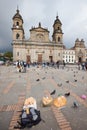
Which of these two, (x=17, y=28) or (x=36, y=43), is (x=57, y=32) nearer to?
(x=36, y=43)

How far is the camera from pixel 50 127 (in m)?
3.97

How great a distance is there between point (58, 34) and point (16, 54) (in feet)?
64.2

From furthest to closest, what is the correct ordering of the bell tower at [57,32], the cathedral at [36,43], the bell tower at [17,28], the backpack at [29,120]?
1. the bell tower at [57,32]
2. the cathedral at [36,43]
3. the bell tower at [17,28]
4. the backpack at [29,120]

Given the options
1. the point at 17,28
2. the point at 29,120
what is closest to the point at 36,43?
the point at 17,28

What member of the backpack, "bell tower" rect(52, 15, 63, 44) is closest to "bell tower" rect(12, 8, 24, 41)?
"bell tower" rect(52, 15, 63, 44)

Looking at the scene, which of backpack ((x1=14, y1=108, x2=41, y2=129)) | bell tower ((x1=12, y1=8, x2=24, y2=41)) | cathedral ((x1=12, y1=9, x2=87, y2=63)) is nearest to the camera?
backpack ((x1=14, y1=108, x2=41, y2=129))

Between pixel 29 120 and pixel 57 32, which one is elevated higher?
pixel 57 32

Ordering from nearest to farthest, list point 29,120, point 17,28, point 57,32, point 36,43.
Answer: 1. point 29,120
2. point 17,28
3. point 36,43
4. point 57,32

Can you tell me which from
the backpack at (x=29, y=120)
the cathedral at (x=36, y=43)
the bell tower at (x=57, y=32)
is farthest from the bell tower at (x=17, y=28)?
the backpack at (x=29, y=120)

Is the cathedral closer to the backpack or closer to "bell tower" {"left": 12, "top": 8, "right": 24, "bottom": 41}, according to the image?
"bell tower" {"left": 12, "top": 8, "right": 24, "bottom": 41}

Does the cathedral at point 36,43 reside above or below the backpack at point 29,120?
above

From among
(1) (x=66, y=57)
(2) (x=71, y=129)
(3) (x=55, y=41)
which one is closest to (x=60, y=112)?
(2) (x=71, y=129)

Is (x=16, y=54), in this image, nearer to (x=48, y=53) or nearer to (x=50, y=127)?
(x=48, y=53)

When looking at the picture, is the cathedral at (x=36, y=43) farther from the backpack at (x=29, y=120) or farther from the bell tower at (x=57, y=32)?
the backpack at (x=29, y=120)
